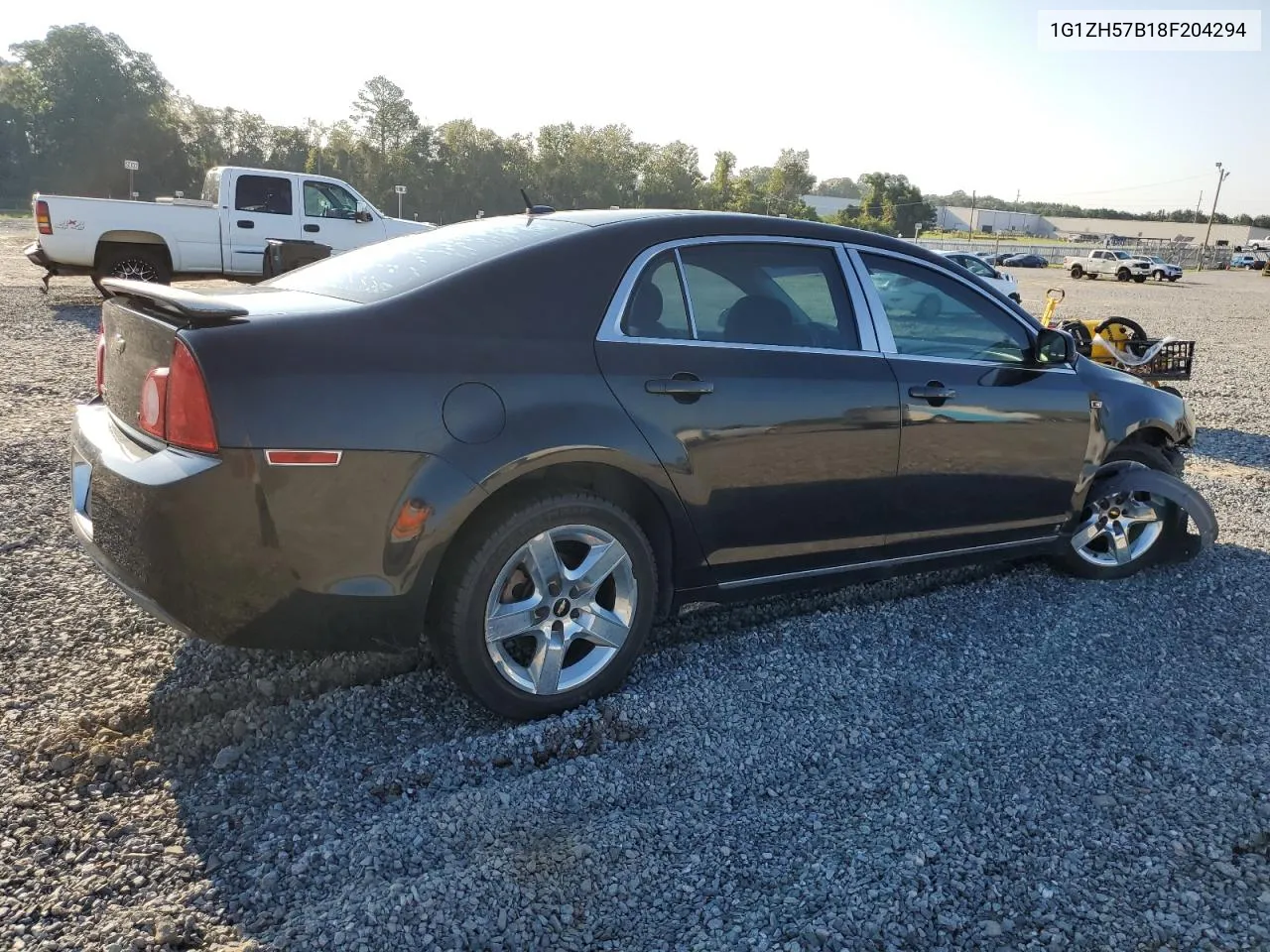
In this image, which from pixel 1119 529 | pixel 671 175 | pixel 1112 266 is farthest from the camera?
pixel 671 175

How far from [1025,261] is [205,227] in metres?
60.1

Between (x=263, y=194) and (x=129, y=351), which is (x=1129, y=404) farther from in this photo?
(x=263, y=194)

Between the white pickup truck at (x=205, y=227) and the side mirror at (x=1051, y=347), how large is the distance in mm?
10612

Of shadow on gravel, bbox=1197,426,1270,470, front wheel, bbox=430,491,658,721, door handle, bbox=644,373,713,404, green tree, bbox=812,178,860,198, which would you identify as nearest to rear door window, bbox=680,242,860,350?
door handle, bbox=644,373,713,404

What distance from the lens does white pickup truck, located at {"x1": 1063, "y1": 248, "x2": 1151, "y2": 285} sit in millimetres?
48200

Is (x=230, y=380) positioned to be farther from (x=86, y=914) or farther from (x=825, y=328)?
(x=825, y=328)

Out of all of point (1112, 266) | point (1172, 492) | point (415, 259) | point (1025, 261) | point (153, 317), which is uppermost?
point (1025, 261)

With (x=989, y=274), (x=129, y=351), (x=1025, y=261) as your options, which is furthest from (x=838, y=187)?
(x=129, y=351)

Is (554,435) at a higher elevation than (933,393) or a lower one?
lower

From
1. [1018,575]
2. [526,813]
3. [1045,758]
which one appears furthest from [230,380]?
[1018,575]

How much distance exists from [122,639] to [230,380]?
161cm

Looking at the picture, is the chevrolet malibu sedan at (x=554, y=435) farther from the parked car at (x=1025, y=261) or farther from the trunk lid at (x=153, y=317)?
the parked car at (x=1025, y=261)

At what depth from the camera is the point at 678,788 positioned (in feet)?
9.08

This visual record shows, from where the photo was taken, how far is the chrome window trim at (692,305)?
3139mm
